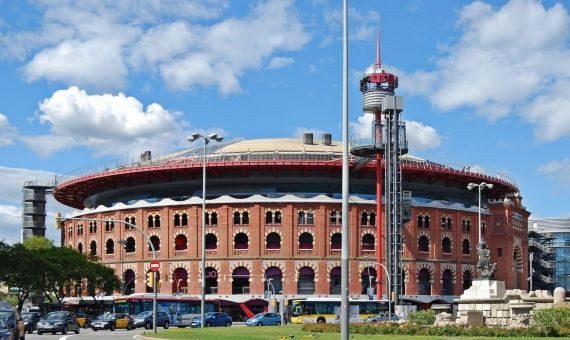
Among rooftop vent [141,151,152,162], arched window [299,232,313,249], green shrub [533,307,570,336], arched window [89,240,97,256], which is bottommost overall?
green shrub [533,307,570,336]

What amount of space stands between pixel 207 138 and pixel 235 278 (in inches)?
1805

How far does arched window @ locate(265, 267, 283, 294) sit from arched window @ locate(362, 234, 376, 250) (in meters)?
10.0

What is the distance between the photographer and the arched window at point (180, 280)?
331ft

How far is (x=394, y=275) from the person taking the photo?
9400cm

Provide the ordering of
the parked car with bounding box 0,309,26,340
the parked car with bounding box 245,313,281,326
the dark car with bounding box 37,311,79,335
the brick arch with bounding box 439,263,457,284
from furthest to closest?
1. the brick arch with bounding box 439,263,457,284
2. the parked car with bounding box 245,313,281,326
3. the dark car with bounding box 37,311,79,335
4. the parked car with bounding box 0,309,26,340

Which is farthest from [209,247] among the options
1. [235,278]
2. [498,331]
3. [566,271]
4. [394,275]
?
[566,271]

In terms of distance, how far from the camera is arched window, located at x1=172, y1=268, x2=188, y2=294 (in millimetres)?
100875

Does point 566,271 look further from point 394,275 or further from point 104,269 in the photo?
point 104,269

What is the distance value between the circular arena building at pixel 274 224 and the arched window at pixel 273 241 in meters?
0.13

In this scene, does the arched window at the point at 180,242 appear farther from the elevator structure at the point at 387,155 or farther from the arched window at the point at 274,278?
the elevator structure at the point at 387,155

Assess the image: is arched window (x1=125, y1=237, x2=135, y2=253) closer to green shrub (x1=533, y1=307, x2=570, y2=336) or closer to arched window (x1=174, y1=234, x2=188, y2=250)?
arched window (x1=174, y1=234, x2=188, y2=250)

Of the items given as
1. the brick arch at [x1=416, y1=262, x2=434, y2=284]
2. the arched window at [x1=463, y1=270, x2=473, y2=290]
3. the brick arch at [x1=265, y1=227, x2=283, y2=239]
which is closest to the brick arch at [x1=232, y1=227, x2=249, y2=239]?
the brick arch at [x1=265, y1=227, x2=283, y2=239]

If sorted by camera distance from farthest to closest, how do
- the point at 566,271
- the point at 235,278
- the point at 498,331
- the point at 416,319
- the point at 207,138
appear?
the point at 566,271 → the point at 235,278 → the point at 207,138 → the point at 416,319 → the point at 498,331

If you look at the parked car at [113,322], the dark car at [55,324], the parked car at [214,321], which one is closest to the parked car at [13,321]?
the dark car at [55,324]
